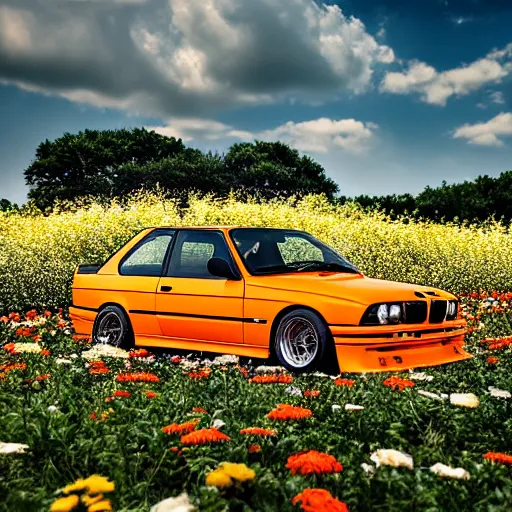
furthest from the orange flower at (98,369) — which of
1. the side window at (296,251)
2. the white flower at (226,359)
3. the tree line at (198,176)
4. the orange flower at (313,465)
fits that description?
the tree line at (198,176)

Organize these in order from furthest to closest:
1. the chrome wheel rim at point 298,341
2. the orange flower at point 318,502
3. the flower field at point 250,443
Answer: the chrome wheel rim at point 298,341 → the flower field at point 250,443 → the orange flower at point 318,502

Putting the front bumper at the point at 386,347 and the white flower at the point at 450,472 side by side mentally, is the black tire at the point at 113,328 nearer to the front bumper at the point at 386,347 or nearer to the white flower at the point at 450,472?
the front bumper at the point at 386,347

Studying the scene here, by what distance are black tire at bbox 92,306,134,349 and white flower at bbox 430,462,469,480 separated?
5376 mm

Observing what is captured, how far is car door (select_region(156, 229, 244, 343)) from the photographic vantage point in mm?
7297

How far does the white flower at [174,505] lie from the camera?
9.34 feet

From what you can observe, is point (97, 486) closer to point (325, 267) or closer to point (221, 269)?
point (221, 269)

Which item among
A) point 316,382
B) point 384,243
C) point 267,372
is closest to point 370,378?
point 316,382

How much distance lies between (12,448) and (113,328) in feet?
16.4

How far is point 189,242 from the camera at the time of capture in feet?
26.7

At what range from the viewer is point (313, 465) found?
3082mm

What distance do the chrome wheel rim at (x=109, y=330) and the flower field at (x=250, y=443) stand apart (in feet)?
7.76

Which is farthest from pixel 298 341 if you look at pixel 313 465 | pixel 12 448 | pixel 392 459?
pixel 313 465

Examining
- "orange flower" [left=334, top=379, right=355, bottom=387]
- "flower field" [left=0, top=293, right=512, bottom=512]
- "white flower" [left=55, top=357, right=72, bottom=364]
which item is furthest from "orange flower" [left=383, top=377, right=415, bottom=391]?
"white flower" [left=55, top=357, right=72, bottom=364]

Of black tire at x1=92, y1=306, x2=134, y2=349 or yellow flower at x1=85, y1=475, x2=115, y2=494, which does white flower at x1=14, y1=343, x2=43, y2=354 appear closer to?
black tire at x1=92, y1=306, x2=134, y2=349
